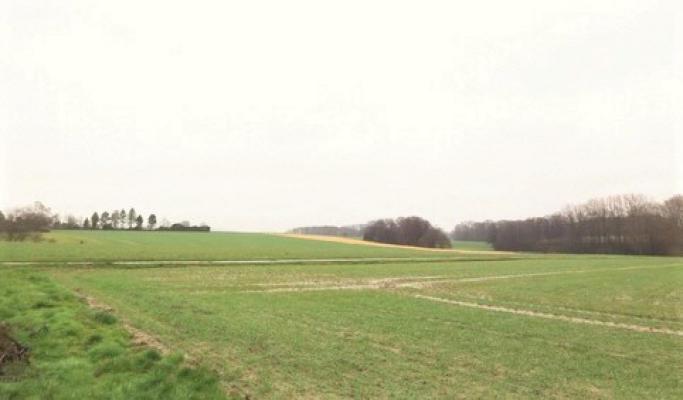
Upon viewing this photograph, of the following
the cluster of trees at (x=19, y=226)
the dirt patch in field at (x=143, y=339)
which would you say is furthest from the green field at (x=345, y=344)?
the cluster of trees at (x=19, y=226)

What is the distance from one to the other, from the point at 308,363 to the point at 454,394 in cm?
316

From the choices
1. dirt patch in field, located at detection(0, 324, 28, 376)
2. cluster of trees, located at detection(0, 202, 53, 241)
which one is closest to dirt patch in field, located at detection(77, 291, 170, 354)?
dirt patch in field, located at detection(0, 324, 28, 376)

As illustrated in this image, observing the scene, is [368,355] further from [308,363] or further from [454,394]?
[454,394]

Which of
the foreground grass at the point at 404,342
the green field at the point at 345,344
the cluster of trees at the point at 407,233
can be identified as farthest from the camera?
the cluster of trees at the point at 407,233

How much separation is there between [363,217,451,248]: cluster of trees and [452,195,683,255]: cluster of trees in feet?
51.3

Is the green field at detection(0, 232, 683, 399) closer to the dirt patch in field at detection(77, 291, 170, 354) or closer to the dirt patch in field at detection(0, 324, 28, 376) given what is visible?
the dirt patch in field at detection(77, 291, 170, 354)

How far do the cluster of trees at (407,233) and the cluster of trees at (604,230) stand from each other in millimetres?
15634

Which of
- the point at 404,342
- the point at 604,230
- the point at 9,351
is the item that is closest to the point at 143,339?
the point at 9,351

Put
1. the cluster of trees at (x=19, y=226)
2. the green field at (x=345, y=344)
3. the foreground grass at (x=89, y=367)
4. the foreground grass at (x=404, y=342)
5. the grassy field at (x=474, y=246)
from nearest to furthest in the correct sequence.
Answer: the foreground grass at (x=89, y=367) → the green field at (x=345, y=344) → the foreground grass at (x=404, y=342) → the cluster of trees at (x=19, y=226) → the grassy field at (x=474, y=246)

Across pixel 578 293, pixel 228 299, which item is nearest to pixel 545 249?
pixel 578 293

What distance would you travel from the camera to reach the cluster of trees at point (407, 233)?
136m

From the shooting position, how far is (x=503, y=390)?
9023mm

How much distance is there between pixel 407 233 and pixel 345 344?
133 meters

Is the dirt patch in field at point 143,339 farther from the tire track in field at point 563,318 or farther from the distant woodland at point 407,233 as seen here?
the distant woodland at point 407,233
